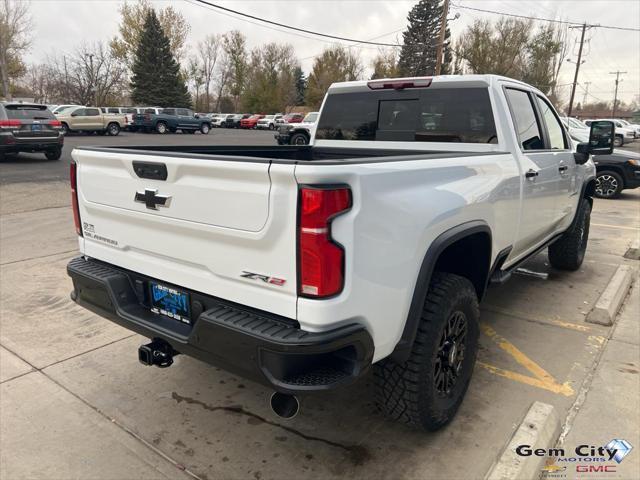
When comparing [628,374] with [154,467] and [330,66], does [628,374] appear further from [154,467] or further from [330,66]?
[330,66]

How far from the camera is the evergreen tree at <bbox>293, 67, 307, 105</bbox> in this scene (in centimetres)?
7312

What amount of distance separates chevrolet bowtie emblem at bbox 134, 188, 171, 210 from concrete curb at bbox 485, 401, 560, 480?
1.98 meters

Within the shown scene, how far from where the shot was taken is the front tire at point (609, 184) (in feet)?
37.1

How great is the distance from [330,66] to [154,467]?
65.7m

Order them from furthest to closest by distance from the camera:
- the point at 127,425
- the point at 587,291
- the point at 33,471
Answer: the point at 587,291 → the point at 127,425 → the point at 33,471

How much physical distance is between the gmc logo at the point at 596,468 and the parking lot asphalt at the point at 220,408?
386 millimetres

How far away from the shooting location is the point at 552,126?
4508mm

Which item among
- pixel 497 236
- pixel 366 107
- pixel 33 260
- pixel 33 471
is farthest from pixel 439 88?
pixel 33 260

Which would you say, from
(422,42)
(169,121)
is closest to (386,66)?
(422,42)

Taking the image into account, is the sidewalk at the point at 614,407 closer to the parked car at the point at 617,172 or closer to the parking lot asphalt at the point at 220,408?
the parking lot asphalt at the point at 220,408

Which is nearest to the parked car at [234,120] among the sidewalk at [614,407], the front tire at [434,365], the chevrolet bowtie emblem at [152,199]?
the sidewalk at [614,407]

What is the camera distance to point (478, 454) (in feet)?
8.46

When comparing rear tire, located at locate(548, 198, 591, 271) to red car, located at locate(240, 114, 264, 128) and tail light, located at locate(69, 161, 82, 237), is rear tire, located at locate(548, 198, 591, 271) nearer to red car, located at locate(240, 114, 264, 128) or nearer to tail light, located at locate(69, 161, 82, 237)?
tail light, located at locate(69, 161, 82, 237)

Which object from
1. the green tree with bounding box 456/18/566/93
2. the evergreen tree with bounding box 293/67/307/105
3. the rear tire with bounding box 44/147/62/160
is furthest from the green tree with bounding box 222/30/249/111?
A: the rear tire with bounding box 44/147/62/160
